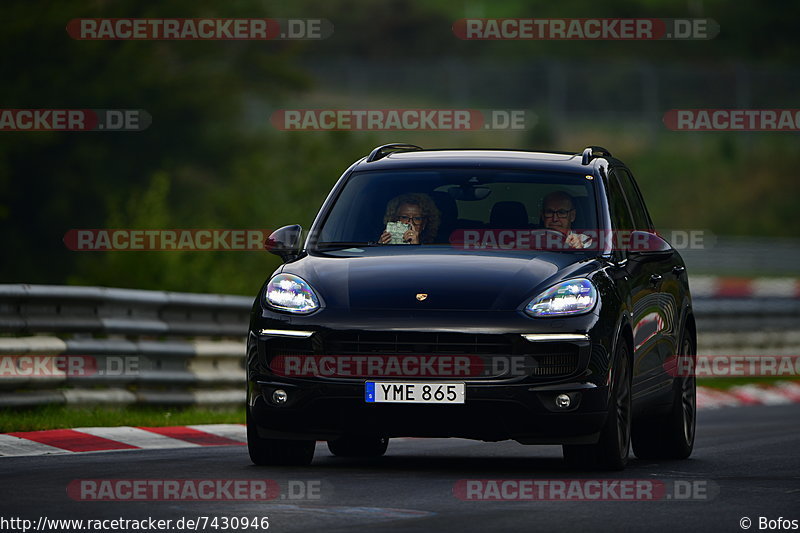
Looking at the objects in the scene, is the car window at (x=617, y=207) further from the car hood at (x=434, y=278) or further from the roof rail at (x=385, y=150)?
the roof rail at (x=385, y=150)

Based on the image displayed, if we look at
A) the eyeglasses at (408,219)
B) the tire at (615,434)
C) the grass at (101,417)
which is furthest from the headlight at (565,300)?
the grass at (101,417)

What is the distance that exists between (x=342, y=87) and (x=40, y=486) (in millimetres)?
46084

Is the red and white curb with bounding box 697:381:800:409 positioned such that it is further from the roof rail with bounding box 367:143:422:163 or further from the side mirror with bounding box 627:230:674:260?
the side mirror with bounding box 627:230:674:260

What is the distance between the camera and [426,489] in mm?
9117

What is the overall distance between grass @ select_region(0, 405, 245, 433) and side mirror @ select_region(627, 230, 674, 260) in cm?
389

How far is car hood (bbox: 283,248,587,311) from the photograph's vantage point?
978cm

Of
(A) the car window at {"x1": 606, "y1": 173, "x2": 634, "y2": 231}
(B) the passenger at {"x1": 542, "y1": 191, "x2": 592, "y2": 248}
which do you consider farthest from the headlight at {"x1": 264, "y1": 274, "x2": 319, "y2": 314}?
(A) the car window at {"x1": 606, "y1": 173, "x2": 634, "y2": 231}

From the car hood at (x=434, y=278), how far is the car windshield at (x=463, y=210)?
328 millimetres

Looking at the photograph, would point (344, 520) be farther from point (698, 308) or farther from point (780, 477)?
point (698, 308)

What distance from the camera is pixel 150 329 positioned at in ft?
47.8

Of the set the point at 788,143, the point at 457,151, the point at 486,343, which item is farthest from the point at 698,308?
the point at 788,143

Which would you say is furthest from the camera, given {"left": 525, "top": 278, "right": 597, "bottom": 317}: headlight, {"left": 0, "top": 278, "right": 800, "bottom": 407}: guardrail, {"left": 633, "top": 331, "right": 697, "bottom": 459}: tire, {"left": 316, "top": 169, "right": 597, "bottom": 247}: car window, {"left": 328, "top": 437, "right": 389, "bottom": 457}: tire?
{"left": 0, "top": 278, "right": 800, "bottom": 407}: guardrail

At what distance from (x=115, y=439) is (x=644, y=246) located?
A: 348 centimetres

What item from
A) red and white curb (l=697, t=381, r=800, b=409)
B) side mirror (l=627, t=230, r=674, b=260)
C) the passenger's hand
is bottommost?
red and white curb (l=697, t=381, r=800, b=409)
